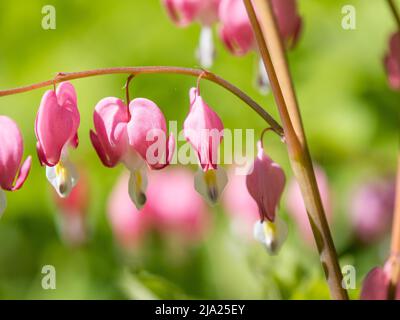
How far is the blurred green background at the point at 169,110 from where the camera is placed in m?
2.44

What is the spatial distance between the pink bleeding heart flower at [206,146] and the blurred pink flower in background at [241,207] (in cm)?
103

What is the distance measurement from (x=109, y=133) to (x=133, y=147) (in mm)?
32

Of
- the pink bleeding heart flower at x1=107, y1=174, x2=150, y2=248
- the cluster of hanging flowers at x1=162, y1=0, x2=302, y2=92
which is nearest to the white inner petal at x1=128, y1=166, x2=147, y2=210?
the cluster of hanging flowers at x1=162, y1=0, x2=302, y2=92

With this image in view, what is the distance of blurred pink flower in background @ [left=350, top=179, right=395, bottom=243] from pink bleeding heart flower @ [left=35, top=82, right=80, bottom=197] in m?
1.38

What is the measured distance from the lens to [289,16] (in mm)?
1351

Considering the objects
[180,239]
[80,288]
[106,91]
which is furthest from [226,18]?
[106,91]

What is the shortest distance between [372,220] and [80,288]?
0.78m

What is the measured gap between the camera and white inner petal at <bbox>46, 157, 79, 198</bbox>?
1.11 metres

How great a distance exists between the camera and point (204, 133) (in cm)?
111

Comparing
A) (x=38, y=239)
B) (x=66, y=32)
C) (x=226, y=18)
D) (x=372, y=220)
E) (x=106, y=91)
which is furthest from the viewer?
(x=66, y=32)

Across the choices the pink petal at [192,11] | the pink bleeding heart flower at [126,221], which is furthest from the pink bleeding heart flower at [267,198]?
the pink bleeding heart flower at [126,221]

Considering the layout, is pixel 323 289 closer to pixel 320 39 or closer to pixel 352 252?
pixel 352 252

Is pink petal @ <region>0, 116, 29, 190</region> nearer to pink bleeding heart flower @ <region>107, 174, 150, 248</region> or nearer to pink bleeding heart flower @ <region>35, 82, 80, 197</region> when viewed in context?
pink bleeding heart flower @ <region>35, 82, 80, 197</region>

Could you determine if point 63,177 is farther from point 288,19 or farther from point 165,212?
point 165,212
